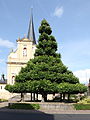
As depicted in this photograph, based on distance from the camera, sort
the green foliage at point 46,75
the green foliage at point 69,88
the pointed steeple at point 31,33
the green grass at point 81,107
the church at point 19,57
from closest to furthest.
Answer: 1. the green foliage at point 69,88
2. the green foliage at point 46,75
3. the green grass at point 81,107
4. the church at point 19,57
5. the pointed steeple at point 31,33

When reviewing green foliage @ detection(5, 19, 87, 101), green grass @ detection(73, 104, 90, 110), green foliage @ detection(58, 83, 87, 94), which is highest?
green foliage @ detection(5, 19, 87, 101)

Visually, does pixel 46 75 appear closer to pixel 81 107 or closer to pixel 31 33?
pixel 81 107

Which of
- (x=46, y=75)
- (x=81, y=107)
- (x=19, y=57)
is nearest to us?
(x=81, y=107)

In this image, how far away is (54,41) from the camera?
29484 mm

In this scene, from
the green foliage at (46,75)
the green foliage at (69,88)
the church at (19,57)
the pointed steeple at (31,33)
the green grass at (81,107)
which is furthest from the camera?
the pointed steeple at (31,33)

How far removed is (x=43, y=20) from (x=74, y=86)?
10995 mm

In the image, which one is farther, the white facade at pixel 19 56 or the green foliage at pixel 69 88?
the white facade at pixel 19 56

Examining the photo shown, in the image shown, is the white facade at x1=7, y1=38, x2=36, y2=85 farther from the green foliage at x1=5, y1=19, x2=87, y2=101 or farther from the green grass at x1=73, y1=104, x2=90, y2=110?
the green grass at x1=73, y1=104, x2=90, y2=110

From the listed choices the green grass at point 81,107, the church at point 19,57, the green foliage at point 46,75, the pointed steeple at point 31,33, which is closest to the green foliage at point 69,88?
the green foliage at point 46,75

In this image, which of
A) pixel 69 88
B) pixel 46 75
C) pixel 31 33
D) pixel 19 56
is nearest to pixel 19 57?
pixel 19 56

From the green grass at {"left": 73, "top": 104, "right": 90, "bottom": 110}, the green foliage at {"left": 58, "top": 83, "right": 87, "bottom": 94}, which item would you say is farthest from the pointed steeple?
the green grass at {"left": 73, "top": 104, "right": 90, "bottom": 110}

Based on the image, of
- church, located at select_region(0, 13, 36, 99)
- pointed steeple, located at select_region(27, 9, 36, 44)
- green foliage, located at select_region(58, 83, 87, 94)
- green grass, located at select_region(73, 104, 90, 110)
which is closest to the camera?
green foliage, located at select_region(58, 83, 87, 94)

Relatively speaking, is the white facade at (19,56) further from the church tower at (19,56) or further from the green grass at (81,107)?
the green grass at (81,107)

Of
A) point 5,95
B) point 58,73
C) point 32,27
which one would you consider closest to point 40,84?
point 58,73
